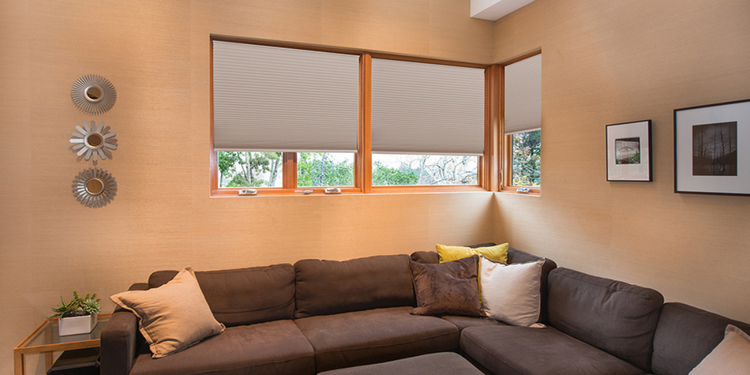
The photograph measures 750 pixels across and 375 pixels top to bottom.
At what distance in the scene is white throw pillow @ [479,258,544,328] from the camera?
2.93 m

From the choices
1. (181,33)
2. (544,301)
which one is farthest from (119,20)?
(544,301)

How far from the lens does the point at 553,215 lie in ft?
11.6

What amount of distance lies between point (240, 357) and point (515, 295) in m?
1.92

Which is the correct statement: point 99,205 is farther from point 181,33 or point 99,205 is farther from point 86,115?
point 181,33

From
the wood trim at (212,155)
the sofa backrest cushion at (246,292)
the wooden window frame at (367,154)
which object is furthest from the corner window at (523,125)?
the wood trim at (212,155)

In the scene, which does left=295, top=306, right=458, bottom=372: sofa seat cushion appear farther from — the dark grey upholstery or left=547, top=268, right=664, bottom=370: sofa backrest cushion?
left=547, top=268, right=664, bottom=370: sofa backrest cushion

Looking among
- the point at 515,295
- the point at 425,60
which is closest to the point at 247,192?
the point at 425,60

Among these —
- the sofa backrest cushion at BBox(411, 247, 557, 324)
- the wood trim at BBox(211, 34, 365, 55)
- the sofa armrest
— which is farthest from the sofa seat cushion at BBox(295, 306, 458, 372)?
the wood trim at BBox(211, 34, 365, 55)

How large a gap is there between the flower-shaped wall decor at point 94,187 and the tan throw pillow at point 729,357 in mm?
3744

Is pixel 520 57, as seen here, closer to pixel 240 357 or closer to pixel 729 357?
pixel 729 357

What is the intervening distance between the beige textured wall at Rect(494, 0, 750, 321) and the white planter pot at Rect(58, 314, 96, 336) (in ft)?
11.5

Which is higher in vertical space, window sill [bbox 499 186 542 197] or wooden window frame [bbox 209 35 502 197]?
wooden window frame [bbox 209 35 502 197]

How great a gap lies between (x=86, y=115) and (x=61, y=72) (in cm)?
33

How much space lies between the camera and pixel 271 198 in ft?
11.3
